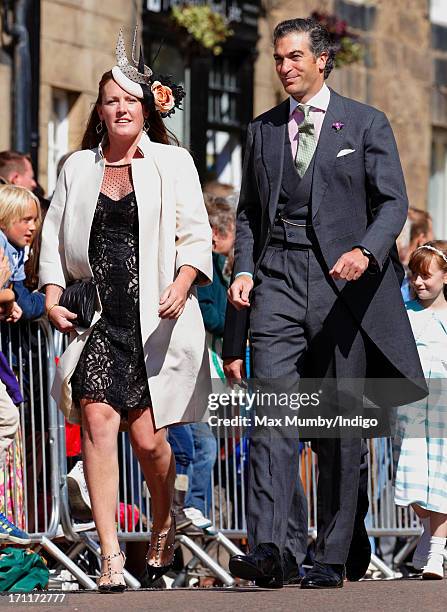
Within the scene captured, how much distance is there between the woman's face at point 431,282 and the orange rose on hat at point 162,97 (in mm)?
2038

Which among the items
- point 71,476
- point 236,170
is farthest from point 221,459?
point 236,170

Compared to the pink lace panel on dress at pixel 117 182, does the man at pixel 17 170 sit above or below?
above

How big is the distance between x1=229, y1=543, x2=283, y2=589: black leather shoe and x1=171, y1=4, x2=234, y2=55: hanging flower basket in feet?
44.2

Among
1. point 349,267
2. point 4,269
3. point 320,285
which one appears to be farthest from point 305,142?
point 4,269

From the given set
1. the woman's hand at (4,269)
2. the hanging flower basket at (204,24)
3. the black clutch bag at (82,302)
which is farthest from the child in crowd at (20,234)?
the hanging flower basket at (204,24)

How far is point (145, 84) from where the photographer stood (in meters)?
8.19

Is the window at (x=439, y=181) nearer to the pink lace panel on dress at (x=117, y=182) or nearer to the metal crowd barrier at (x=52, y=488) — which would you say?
the metal crowd barrier at (x=52, y=488)

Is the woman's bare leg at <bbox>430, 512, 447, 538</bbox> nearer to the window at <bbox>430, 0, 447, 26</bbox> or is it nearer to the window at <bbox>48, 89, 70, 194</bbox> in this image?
the window at <bbox>48, 89, 70, 194</bbox>

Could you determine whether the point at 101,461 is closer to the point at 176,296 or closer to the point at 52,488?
the point at 176,296

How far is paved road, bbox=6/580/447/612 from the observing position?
22.3ft

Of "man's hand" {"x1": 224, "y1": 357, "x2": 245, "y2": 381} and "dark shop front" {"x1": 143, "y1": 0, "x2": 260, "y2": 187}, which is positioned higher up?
"dark shop front" {"x1": 143, "y1": 0, "x2": 260, "y2": 187}

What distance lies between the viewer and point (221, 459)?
10.9 m

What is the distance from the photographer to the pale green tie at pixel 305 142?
7.85 meters

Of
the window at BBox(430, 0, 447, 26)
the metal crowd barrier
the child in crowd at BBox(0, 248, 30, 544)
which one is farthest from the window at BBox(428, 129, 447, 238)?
the child in crowd at BBox(0, 248, 30, 544)
